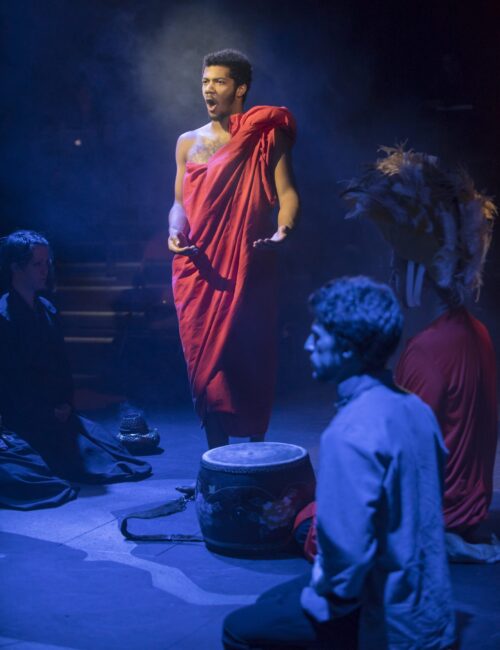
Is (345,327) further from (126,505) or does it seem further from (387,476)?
(126,505)

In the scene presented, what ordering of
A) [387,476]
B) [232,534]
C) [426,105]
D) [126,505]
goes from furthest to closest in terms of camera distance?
[426,105], [126,505], [232,534], [387,476]

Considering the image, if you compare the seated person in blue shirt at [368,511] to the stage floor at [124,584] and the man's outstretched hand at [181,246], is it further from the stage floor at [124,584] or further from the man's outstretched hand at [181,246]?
the man's outstretched hand at [181,246]

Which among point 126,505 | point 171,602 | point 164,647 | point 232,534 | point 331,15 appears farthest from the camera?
point 331,15

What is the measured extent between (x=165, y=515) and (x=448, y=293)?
1747mm

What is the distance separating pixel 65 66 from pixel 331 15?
2.86 metres

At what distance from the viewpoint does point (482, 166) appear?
921 cm

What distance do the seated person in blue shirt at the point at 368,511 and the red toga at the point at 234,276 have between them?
2.30 metres

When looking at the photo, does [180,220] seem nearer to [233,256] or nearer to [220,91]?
[233,256]

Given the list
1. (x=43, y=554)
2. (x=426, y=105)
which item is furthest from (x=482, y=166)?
(x=43, y=554)

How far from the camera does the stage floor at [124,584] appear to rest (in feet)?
9.75

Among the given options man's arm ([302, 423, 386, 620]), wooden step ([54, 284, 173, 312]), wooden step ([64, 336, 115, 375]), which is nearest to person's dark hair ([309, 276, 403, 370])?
man's arm ([302, 423, 386, 620])

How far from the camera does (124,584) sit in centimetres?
342

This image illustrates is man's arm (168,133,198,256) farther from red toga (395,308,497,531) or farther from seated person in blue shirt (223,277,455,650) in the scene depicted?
seated person in blue shirt (223,277,455,650)

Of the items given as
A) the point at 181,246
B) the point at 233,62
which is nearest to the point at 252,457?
the point at 181,246
